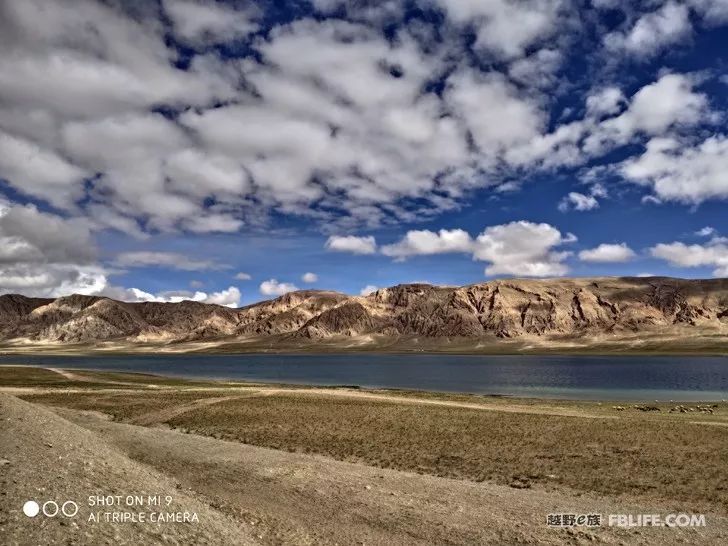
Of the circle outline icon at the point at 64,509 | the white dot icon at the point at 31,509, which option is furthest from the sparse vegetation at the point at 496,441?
the white dot icon at the point at 31,509

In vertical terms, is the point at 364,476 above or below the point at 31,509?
below

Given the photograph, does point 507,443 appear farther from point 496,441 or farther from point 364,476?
point 364,476

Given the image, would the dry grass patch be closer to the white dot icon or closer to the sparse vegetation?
the sparse vegetation

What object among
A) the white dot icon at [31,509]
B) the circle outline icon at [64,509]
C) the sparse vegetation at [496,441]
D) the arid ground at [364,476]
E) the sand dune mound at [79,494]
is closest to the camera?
the sand dune mound at [79,494]

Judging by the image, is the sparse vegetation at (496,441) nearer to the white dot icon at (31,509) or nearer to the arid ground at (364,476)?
the arid ground at (364,476)

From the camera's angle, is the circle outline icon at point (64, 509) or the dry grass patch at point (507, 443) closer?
the circle outline icon at point (64, 509)

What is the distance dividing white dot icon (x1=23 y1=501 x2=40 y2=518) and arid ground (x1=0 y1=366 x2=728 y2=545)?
0.43 feet

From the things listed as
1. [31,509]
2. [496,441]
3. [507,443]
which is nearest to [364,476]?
[507,443]

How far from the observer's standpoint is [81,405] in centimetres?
3944

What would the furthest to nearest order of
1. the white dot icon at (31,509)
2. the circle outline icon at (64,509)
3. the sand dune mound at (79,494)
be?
the circle outline icon at (64,509), the white dot icon at (31,509), the sand dune mound at (79,494)

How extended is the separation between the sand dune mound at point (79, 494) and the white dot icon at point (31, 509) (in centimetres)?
8

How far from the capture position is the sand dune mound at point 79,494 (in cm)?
970

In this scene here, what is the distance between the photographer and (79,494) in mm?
11414

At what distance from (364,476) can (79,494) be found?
33.1ft
